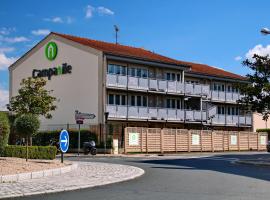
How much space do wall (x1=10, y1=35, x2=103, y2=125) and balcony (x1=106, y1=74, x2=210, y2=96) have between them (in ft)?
4.88

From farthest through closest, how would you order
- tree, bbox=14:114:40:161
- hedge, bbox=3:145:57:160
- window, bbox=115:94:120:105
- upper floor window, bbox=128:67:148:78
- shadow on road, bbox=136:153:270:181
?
1. upper floor window, bbox=128:67:148:78
2. window, bbox=115:94:120:105
3. hedge, bbox=3:145:57:160
4. tree, bbox=14:114:40:161
5. shadow on road, bbox=136:153:270:181

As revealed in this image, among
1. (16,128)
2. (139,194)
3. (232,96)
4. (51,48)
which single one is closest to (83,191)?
(139,194)

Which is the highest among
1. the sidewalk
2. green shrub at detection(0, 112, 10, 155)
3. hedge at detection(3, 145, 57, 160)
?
green shrub at detection(0, 112, 10, 155)

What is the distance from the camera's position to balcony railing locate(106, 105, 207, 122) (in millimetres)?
45594

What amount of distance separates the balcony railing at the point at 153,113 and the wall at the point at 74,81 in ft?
5.12

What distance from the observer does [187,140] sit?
44125 mm

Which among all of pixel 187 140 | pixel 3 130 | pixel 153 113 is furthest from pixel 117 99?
pixel 3 130

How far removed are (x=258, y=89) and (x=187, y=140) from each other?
18.2 m

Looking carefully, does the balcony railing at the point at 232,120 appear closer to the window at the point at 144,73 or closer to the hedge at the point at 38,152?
the window at the point at 144,73

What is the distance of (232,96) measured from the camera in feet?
194

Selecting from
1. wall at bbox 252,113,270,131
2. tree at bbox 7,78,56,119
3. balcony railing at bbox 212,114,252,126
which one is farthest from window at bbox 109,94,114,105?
wall at bbox 252,113,270,131

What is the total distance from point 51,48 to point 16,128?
3080 cm

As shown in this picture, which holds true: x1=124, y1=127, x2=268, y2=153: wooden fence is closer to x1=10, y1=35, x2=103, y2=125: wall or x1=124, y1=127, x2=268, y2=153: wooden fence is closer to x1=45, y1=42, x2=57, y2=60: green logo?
x1=10, y1=35, x2=103, y2=125: wall

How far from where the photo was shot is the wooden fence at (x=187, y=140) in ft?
131
